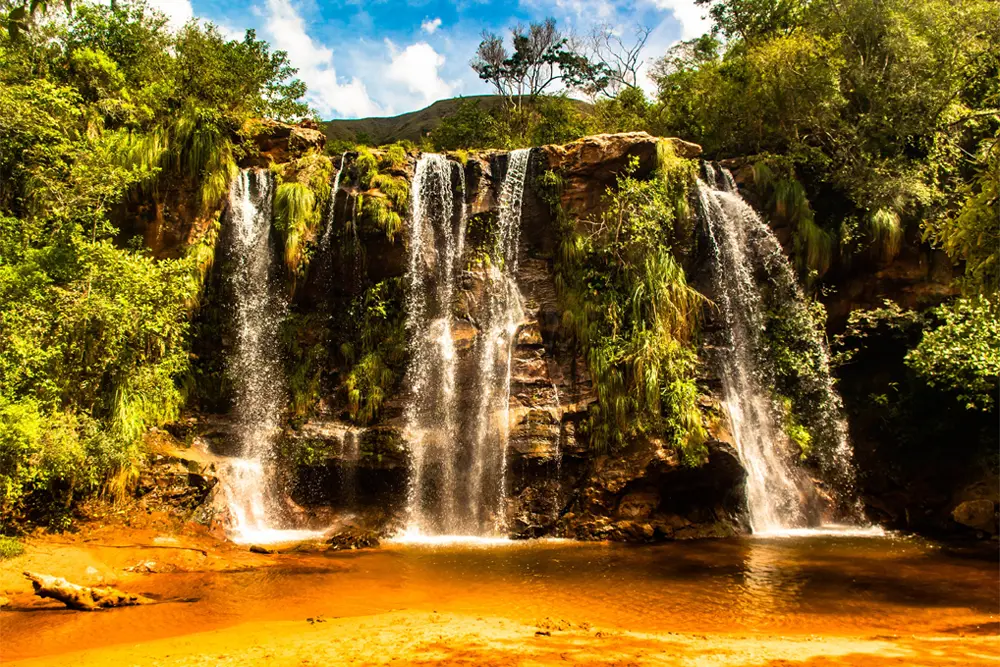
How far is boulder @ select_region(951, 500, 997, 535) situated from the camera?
1221 cm

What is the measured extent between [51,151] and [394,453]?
10.1 m

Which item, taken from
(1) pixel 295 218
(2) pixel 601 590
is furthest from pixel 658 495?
(1) pixel 295 218

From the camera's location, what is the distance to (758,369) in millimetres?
15719

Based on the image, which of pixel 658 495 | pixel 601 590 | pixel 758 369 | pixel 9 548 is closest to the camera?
pixel 601 590

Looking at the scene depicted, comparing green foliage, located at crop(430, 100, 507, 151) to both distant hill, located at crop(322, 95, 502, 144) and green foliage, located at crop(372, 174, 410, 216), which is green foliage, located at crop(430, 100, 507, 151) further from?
distant hill, located at crop(322, 95, 502, 144)

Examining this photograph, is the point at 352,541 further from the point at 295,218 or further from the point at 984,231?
the point at 984,231

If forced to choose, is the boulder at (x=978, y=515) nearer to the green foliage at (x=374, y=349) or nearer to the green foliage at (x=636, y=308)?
the green foliage at (x=636, y=308)

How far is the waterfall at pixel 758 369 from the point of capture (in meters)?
14.0

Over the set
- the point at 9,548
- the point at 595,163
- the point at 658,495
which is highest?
the point at 595,163

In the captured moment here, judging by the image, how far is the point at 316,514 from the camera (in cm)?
1338

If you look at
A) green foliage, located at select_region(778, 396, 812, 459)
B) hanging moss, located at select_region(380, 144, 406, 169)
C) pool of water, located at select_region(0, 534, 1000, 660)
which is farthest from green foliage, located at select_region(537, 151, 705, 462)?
hanging moss, located at select_region(380, 144, 406, 169)

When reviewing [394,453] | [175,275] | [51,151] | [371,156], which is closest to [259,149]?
[371,156]

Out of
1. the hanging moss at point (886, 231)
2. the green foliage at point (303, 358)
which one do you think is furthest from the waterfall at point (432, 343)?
the hanging moss at point (886, 231)

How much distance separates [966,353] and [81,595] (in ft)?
48.1
